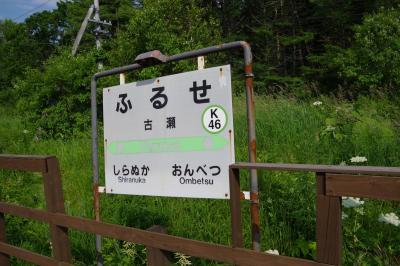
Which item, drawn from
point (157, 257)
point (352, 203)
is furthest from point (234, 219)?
point (352, 203)

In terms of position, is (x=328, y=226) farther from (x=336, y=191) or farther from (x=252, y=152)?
(x=252, y=152)

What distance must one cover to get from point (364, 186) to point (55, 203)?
6.47ft

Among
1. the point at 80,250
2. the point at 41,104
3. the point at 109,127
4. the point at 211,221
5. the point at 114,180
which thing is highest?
the point at 41,104

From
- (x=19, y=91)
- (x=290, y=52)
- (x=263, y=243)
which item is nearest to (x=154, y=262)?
(x=263, y=243)

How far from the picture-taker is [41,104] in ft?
27.8

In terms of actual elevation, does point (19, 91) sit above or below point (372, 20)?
below

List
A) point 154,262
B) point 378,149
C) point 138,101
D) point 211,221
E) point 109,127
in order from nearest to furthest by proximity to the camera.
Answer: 1. point 154,262
2. point 138,101
3. point 109,127
4. point 211,221
5. point 378,149

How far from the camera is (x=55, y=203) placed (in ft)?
→ 8.98

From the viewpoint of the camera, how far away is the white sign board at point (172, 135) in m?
2.16

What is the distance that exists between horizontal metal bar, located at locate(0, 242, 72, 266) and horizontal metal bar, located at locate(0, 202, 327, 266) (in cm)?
26

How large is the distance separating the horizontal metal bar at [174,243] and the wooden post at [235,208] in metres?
0.10

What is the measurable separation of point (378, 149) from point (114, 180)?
8.70ft

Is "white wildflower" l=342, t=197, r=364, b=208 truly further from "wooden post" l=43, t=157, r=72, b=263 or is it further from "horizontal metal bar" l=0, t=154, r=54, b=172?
"horizontal metal bar" l=0, t=154, r=54, b=172

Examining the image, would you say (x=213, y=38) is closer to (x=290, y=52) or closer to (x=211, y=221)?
(x=290, y=52)
